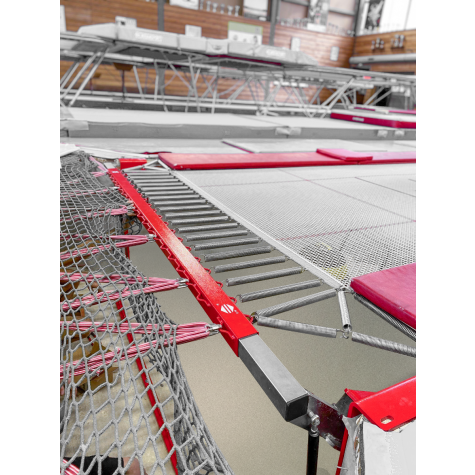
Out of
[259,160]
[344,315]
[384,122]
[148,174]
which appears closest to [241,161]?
[259,160]

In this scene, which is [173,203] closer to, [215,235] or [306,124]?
[215,235]

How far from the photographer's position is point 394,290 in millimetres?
907

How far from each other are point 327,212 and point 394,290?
2.43 feet

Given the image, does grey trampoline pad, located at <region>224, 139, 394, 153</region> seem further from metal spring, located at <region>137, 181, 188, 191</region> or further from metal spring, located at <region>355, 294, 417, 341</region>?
metal spring, located at <region>355, 294, 417, 341</region>

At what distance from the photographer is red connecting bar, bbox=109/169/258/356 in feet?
2.51

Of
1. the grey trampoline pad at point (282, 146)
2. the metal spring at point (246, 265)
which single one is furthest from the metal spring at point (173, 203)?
the grey trampoline pad at point (282, 146)

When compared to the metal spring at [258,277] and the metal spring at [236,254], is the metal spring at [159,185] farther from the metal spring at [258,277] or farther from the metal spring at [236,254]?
the metal spring at [258,277]

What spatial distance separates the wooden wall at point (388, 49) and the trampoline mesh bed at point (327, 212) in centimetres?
986

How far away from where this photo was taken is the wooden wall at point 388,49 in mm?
10274

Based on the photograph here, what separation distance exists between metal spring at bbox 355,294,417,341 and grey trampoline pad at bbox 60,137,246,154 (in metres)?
2.08

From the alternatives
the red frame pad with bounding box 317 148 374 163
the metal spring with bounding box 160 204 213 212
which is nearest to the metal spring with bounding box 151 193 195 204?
the metal spring with bounding box 160 204 213 212

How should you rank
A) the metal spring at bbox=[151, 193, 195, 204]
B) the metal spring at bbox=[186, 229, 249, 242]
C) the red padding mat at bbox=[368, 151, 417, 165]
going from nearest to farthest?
the metal spring at bbox=[186, 229, 249, 242] < the metal spring at bbox=[151, 193, 195, 204] < the red padding mat at bbox=[368, 151, 417, 165]
